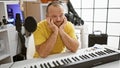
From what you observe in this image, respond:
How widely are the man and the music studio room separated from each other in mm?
12

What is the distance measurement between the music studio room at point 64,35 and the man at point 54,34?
0.01 meters

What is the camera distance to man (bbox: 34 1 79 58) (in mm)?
1271

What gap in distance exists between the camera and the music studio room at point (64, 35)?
0.99 metres

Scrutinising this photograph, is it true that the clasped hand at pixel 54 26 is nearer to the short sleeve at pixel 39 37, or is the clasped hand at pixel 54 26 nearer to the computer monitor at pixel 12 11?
the short sleeve at pixel 39 37

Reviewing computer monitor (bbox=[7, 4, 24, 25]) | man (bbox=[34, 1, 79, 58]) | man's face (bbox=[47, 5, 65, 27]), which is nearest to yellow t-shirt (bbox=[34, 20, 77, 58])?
man (bbox=[34, 1, 79, 58])

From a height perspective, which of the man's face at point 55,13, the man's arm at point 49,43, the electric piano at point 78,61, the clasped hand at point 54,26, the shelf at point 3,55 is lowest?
the shelf at point 3,55

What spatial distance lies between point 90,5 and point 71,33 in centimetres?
291

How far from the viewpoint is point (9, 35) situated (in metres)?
2.46

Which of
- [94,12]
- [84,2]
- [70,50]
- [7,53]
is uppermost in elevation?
[84,2]

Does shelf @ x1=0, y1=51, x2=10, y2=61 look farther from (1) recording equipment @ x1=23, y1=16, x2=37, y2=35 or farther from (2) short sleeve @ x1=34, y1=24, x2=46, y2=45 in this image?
(1) recording equipment @ x1=23, y1=16, x2=37, y2=35

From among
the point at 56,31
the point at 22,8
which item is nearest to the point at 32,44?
the point at 56,31

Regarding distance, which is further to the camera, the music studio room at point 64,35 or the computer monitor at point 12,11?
the computer monitor at point 12,11

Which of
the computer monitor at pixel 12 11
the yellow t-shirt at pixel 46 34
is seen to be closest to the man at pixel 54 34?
the yellow t-shirt at pixel 46 34

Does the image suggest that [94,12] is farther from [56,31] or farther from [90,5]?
[56,31]
